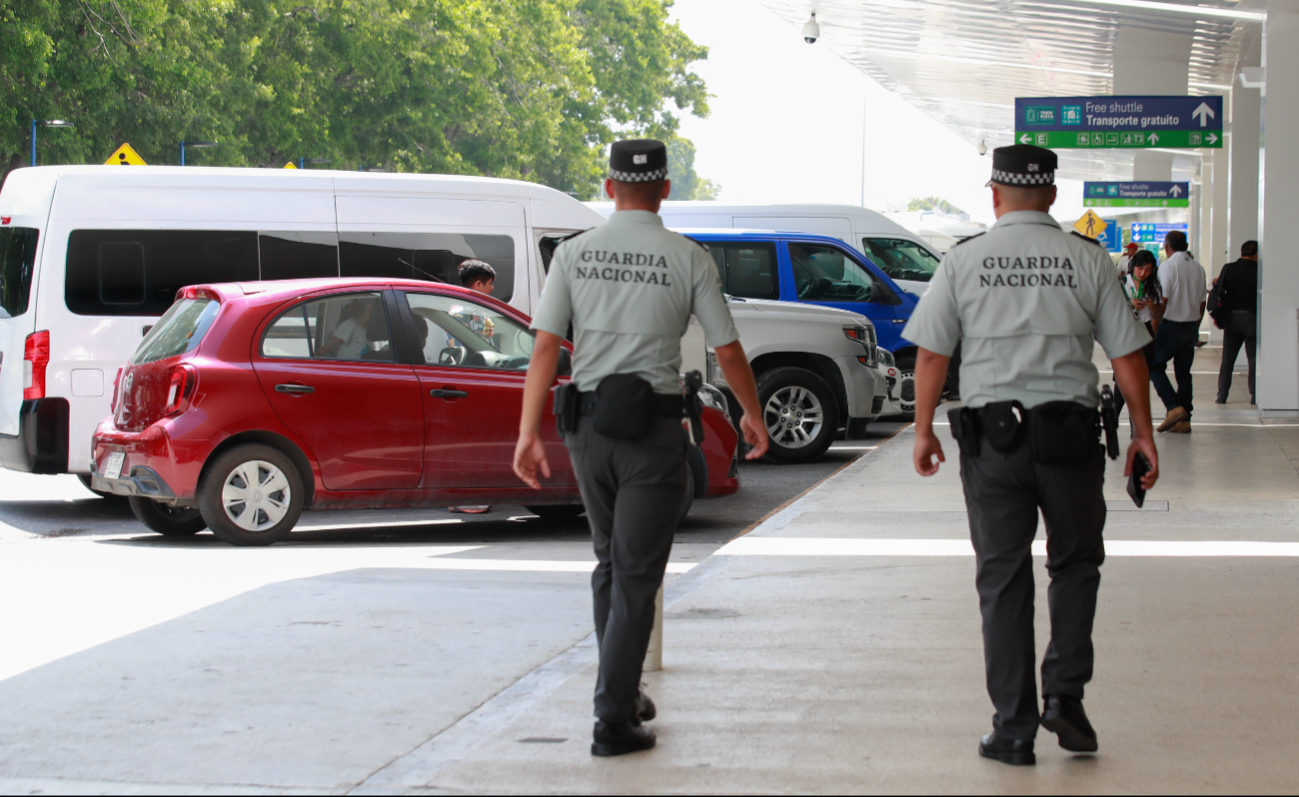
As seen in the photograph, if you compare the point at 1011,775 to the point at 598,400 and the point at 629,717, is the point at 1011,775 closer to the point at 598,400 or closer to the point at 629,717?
the point at 629,717

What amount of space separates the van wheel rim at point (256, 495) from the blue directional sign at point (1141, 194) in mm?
28414

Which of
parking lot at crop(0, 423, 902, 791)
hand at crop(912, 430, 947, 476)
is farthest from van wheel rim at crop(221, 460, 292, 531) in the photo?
hand at crop(912, 430, 947, 476)

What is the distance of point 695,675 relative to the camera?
5.18 m

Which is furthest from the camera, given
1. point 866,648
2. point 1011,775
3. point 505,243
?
point 505,243

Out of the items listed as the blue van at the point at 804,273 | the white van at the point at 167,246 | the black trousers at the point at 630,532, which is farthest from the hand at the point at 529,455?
the blue van at the point at 804,273

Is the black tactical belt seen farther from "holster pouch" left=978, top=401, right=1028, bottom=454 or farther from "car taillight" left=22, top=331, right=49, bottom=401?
"car taillight" left=22, top=331, right=49, bottom=401

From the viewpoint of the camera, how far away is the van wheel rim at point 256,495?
27.7 feet

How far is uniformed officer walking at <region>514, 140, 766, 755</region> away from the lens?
4.18 metres

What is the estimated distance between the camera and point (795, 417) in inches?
520

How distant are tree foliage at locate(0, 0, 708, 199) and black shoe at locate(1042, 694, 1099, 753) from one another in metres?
26.9

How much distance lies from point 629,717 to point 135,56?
2935 cm

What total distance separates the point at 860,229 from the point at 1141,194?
18779 mm

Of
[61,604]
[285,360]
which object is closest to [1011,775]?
[61,604]

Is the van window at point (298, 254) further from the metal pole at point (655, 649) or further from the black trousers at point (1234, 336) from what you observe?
the black trousers at point (1234, 336)
